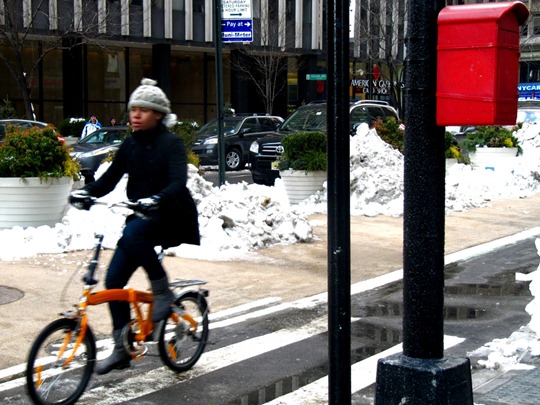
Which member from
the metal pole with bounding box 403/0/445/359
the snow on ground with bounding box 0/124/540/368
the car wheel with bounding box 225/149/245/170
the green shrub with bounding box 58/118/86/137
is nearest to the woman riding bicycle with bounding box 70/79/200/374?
the metal pole with bounding box 403/0/445/359

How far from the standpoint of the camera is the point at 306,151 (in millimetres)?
16156

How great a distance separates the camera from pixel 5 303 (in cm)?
820

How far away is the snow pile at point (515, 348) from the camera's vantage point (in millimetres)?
6574

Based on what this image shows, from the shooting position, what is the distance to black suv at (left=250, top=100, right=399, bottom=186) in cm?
1884

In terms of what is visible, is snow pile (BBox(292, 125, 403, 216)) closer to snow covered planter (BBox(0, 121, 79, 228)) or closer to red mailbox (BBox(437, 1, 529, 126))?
snow covered planter (BBox(0, 121, 79, 228))

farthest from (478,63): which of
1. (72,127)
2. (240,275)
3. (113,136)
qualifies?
(72,127)

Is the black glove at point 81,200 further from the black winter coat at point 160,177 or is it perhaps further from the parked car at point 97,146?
the parked car at point 97,146

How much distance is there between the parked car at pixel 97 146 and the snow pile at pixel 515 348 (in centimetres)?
1457

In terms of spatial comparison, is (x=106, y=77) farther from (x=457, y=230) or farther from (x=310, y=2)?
(x=457, y=230)

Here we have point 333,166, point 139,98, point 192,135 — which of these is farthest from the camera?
point 192,135

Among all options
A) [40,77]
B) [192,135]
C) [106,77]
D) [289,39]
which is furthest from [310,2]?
[192,135]

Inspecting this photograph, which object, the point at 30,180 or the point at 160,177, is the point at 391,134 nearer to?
the point at 30,180

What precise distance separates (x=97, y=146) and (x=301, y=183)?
8417mm

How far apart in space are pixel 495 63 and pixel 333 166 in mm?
947
